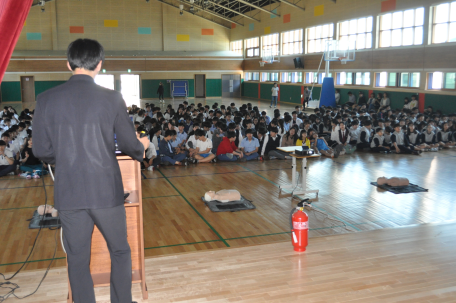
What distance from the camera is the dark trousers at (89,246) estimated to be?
2215mm

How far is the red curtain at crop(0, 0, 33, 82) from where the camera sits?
6.55 ft

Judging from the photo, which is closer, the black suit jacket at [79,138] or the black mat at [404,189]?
the black suit jacket at [79,138]

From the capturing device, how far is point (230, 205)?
6.82 metres

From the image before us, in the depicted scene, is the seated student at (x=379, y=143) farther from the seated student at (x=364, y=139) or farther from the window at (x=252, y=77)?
the window at (x=252, y=77)

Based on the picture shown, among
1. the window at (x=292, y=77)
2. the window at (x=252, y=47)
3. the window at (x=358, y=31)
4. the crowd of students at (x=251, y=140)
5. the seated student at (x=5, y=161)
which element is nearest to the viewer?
the seated student at (x=5, y=161)

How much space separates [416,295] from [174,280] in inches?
80.5

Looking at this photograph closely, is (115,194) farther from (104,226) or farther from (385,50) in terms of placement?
(385,50)

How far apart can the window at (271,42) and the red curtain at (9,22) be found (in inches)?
1133

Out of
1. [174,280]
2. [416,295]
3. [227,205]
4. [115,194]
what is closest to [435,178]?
[227,205]

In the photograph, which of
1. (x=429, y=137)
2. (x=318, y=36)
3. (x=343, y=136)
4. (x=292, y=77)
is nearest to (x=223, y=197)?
(x=343, y=136)

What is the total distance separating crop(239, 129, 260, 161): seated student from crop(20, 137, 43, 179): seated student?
486cm

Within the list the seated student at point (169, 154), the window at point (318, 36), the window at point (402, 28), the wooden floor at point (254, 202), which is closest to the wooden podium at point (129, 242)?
the wooden floor at point (254, 202)

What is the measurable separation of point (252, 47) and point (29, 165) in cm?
2692

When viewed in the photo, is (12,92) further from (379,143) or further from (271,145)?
(379,143)
